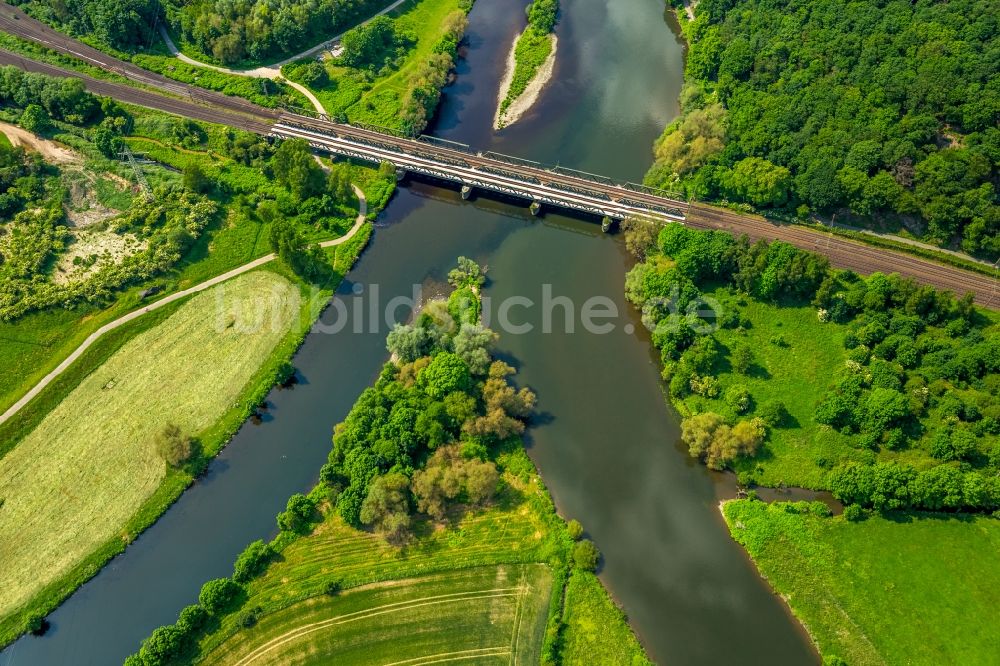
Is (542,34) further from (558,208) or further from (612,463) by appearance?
(612,463)

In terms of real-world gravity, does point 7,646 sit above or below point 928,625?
below

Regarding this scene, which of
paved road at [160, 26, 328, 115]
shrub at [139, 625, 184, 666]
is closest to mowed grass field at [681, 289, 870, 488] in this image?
shrub at [139, 625, 184, 666]

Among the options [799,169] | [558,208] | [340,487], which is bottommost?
[340,487]

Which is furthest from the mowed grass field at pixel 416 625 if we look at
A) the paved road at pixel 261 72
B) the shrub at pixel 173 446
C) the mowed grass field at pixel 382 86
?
the paved road at pixel 261 72

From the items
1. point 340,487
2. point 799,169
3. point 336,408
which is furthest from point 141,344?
point 799,169

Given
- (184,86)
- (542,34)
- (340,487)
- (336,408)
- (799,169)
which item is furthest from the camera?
(542,34)

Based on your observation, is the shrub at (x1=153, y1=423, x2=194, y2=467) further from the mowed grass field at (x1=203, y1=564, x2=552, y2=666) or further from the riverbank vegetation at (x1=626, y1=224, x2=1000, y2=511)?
the riverbank vegetation at (x1=626, y1=224, x2=1000, y2=511)

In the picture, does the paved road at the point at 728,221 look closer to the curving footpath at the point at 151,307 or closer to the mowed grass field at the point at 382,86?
the mowed grass field at the point at 382,86

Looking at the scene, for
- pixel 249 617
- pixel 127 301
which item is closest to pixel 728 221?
pixel 249 617

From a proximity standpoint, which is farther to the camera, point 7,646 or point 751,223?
point 751,223
